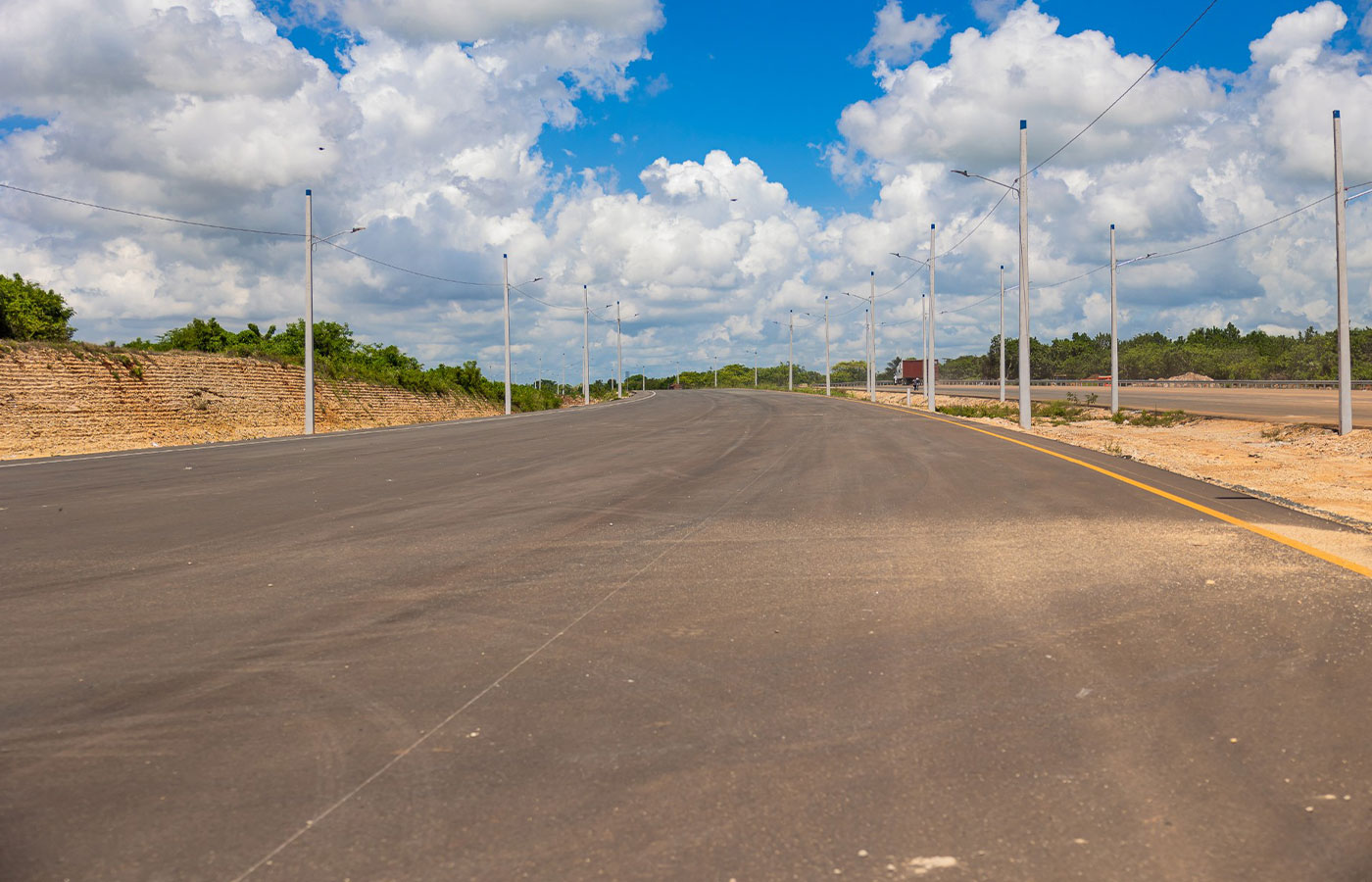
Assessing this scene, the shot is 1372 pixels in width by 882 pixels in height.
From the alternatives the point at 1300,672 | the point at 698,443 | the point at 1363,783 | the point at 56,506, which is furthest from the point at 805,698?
the point at 698,443

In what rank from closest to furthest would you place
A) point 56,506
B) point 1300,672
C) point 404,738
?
1. point 404,738
2. point 1300,672
3. point 56,506

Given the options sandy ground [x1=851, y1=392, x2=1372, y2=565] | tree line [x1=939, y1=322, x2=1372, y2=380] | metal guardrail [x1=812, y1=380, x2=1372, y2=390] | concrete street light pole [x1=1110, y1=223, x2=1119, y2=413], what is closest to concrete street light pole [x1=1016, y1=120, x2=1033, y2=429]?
sandy ground [x1=851, y1=392, x2=1372, y2=565]

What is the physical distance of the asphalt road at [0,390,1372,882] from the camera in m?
3.13

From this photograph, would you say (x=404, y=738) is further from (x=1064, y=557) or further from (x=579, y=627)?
(x=1064, y=557)

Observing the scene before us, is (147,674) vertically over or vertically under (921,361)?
under

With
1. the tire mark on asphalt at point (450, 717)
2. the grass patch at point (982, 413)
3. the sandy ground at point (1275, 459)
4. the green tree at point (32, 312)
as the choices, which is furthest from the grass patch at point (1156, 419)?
the green tree at point (32, 312)

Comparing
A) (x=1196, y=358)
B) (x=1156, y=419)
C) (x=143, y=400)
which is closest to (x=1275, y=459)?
(x=1156, y=419)

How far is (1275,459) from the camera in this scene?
711 inches

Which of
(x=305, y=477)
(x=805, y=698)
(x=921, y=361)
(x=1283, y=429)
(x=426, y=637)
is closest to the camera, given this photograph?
(x=805, y=698)

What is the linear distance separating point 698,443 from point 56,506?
13.0m

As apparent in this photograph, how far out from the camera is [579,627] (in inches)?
227

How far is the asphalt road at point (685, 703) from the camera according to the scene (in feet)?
10.3

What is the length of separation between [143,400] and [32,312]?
19505mm

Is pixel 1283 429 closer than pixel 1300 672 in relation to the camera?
No
